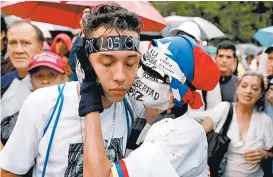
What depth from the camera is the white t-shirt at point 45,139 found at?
7.52 feet

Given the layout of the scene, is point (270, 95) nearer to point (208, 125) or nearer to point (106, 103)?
point (208, 125)

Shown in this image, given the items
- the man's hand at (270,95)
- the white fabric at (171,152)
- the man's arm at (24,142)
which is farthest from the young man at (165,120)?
the man's hand at (270,95)

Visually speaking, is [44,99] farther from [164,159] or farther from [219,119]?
[219,119]

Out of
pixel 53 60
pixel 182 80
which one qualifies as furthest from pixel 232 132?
pixel 182 80

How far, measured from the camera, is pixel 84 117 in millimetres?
2230

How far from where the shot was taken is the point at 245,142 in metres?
4.38

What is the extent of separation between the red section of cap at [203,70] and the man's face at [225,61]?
329 centimetres

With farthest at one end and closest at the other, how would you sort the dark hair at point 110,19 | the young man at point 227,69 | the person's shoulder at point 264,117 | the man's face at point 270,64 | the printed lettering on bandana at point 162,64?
1. the young man at point 227,69
2. the man's face at point 270,64
3. the person's shoulder at point 264,117
4. the printed lettering on bandana at point 162,64
5. the dark hair at point 110,19

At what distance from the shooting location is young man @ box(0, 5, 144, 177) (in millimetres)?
2209

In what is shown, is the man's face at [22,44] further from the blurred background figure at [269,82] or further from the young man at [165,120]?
the blurred background figure at [269,82]

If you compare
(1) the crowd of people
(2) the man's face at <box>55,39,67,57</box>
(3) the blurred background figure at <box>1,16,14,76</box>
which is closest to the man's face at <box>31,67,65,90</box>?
(3) the blurred background figure at <box>1,16,14,76</box>

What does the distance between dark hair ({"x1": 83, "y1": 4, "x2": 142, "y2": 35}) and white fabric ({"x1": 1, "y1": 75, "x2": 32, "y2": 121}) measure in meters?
1.93

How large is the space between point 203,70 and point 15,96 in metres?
2.16

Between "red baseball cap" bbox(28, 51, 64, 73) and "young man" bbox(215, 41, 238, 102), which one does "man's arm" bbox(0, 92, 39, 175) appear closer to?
"red baseball cap" bbox(28, 51, 64, 73)
